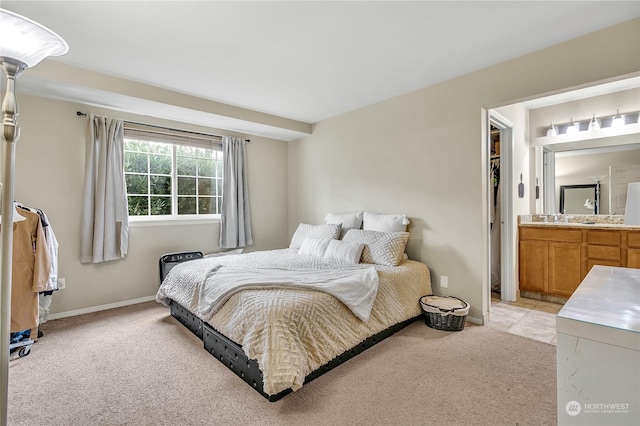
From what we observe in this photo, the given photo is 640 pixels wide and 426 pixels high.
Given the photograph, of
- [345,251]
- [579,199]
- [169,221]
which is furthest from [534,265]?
[169,221]

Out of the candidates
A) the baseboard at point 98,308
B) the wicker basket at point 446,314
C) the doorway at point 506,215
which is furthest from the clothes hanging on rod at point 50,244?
the doorway at point 506,215

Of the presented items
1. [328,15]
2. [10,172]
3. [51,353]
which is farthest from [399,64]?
[51,353]

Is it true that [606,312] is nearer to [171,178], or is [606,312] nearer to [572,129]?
[572,129]

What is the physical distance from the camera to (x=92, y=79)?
270 cm

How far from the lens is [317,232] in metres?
3.81

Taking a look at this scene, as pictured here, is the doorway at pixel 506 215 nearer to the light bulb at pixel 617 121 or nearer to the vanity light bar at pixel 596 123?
the vanity light bar at pixel 596 123

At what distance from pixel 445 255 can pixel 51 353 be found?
359 centimetres

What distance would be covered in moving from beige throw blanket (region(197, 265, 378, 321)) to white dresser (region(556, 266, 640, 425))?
1432 millimetres

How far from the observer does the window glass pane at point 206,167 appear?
421 centimetres

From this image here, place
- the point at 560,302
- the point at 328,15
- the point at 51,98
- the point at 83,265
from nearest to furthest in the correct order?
the point at 328,15
the point at 51,98
the point at 83,265
the point at 560,302

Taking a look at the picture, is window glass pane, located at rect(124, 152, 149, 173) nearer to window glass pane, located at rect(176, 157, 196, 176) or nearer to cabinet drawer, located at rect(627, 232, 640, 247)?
window glass pane, located at rect(176, 157, 196, 176)

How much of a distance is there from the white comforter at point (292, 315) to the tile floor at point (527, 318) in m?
0.87

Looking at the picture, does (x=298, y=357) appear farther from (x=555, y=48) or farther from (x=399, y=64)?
(x=555, y=48)

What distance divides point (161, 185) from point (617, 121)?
557 cm
